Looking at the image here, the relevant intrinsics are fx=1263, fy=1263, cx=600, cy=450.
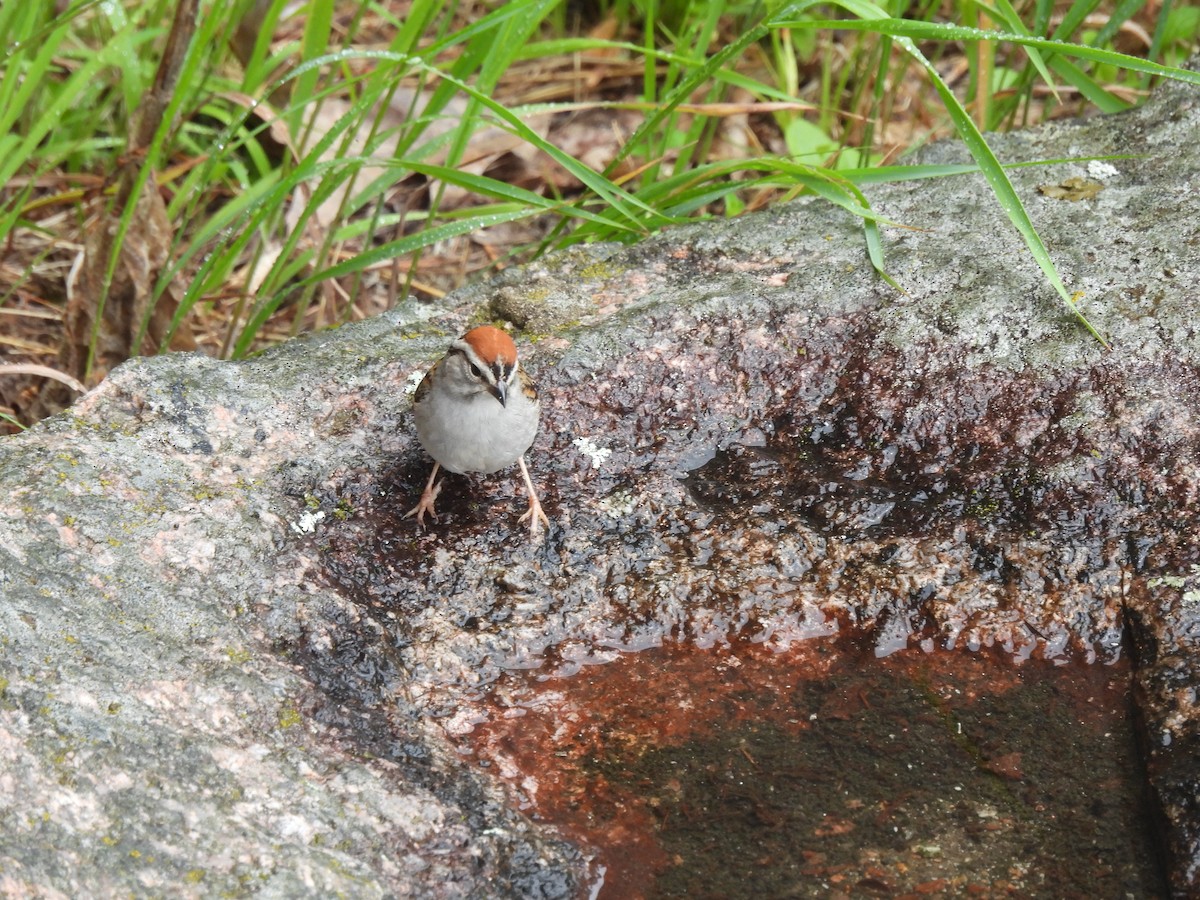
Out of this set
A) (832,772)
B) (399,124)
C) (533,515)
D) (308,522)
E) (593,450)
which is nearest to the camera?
(832,772)

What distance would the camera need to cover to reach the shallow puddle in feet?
9.47

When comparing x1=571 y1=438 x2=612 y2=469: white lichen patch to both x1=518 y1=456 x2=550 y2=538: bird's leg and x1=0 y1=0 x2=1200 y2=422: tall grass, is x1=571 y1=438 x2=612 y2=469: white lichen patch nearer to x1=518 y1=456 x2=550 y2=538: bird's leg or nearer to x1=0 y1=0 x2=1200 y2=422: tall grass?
x1=518 y1=456 x2=550 y2=538: bird's leg

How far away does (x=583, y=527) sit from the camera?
12.2ft

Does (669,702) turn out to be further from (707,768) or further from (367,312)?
(367,312)

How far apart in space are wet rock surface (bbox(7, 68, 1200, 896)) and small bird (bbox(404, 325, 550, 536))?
135mm

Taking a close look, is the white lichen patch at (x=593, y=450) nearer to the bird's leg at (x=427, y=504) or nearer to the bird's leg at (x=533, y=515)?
the bird's leg at (x=533, y=515)

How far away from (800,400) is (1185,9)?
4.28m

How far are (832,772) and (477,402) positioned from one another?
1.40 m

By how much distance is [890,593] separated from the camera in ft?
11.7

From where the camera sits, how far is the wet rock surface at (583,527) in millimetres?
2717

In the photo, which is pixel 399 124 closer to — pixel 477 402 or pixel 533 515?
pixel 477 402

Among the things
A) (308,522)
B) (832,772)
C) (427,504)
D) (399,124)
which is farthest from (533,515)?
(399,124)

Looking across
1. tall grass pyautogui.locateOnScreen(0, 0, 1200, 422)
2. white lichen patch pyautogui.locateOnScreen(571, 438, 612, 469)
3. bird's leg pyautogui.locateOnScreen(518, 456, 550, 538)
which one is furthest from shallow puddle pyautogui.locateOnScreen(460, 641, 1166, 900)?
tall grass pyautogui.locateOnScreen(0, 0, 1200, 422)

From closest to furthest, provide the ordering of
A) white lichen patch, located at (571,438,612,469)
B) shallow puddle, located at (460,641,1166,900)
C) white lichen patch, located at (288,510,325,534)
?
shallow puddle, located at (460,641,1166,900) < white lichen patch, located at (288,510,325,534) < white lichen patch, located at (571,438,612,469)
